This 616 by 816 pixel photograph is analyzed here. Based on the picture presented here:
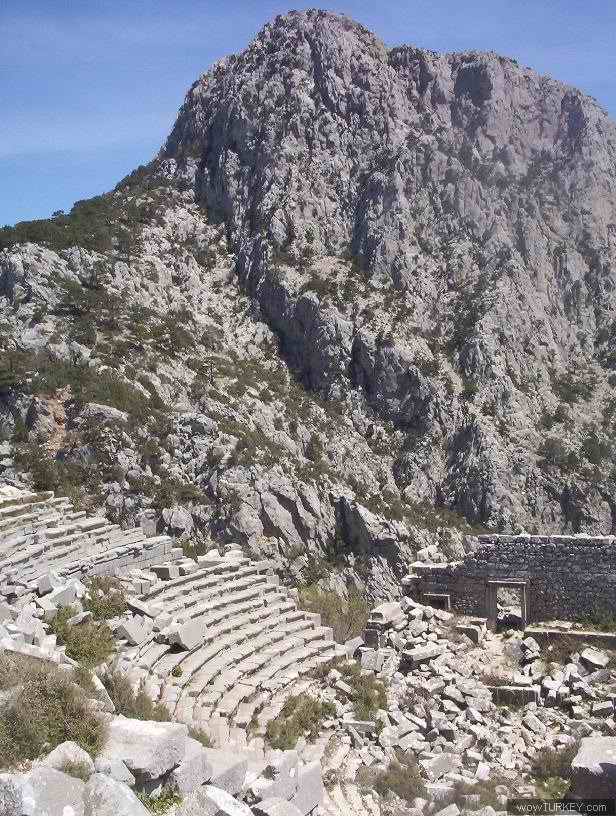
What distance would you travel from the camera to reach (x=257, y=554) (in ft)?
120

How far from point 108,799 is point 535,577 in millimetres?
13097

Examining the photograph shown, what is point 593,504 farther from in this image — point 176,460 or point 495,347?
point 176,460

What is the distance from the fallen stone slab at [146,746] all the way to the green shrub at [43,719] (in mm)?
180

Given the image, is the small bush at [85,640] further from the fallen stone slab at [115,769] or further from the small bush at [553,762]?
the small bush at [553,762]

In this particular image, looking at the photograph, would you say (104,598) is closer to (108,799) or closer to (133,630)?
(133,630)

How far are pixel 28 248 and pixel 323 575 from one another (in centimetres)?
2579

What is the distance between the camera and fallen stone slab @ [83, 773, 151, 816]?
692 cm

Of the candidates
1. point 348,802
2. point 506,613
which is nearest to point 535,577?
point 506,613

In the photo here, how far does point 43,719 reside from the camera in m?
8.34

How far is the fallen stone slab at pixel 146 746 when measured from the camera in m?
8.02

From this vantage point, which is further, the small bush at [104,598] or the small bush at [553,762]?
the small bush at [104,598]

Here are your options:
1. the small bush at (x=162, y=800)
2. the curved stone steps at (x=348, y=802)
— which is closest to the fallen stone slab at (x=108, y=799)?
the small bush at (x=162, y=800)

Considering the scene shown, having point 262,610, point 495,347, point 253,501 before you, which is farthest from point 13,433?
point 495,347

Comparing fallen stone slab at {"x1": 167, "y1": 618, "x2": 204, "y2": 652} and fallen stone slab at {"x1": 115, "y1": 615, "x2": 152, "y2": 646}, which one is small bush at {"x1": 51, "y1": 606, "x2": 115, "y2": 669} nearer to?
fallen stone slab at {"x1": 115, "y1": 615, "x2": 152, "y2": 646}
